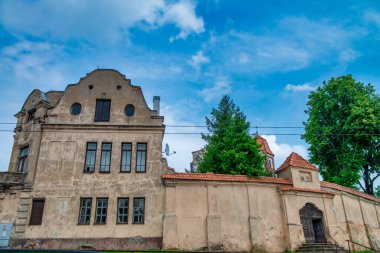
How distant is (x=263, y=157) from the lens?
25.3m

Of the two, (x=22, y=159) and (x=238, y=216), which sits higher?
(x=22, y=159)

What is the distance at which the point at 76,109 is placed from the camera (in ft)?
75.6

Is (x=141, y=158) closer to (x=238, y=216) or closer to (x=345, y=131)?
(x=238, y=216)

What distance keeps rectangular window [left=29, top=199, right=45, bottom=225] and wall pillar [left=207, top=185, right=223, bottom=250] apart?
449 inches

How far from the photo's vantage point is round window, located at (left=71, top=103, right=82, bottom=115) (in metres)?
22.9

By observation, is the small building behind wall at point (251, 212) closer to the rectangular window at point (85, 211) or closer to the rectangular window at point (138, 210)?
the rectangular window at point (138, 210)

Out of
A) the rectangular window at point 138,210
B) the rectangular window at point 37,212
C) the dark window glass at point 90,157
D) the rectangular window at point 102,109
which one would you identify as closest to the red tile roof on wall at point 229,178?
the rectangular window at point 138,210

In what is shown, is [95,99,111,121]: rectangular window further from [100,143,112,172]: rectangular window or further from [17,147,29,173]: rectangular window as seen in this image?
[17,147,29,173]: rectangular window

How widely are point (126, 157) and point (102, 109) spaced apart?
439cm

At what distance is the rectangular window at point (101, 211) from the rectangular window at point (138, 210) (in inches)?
77.9

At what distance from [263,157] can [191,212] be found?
28.5 feet

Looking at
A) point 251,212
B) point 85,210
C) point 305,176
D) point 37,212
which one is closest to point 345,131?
point 305,176

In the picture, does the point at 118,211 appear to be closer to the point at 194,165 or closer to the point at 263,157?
the point at 263,157

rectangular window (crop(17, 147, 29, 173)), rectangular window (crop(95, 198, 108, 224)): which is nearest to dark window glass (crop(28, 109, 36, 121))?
rectangular window (crop(17, 147, 29, 173))
